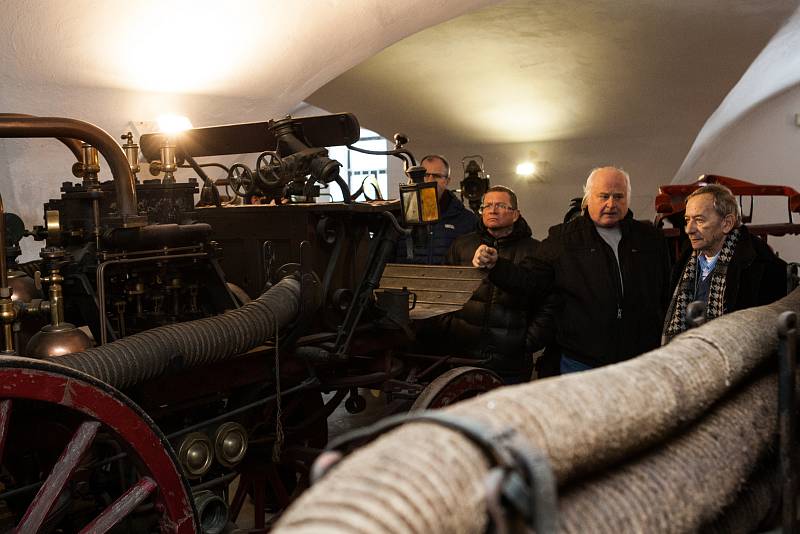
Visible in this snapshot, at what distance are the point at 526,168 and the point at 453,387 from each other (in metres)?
7.25

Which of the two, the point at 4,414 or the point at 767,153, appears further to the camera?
the point at 767,153

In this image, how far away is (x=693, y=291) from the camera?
130 inches

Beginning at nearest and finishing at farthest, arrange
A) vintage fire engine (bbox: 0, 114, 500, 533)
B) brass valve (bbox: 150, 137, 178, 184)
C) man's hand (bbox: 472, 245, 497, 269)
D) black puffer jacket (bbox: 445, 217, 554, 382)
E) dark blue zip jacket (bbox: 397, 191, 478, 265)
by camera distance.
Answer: vintage fire engine (bbox: 0, 114, 500, 533) → brass valve (bbox: 150, 137, 178, 184) → man's hand (bbox: 472, 245, 497, 269) → black puffer jacket (bbox: 445, 217, 554, 382) → dark blue zip jacket (bbox: 397, 191, 478, 265)

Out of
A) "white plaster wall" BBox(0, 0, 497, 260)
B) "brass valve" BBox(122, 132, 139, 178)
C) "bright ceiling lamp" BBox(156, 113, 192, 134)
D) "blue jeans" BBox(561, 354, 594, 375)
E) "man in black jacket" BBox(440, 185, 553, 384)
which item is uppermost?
"white plaster wall" BBox(0, 0, 497, 260)

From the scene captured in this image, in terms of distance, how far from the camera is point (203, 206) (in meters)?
4.73

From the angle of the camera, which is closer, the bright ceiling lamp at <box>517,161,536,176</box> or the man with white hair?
the man with white hair

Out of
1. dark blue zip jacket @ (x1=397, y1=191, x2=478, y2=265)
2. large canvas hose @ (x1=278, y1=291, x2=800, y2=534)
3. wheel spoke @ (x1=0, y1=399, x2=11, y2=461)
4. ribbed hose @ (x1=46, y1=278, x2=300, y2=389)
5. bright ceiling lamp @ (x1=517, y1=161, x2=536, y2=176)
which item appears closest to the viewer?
large canvas hose @ (x1=278, y1=291, x2=800, y2=534)

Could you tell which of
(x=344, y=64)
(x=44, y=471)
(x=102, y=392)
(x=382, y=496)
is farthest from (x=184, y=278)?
(x=344, y=64)

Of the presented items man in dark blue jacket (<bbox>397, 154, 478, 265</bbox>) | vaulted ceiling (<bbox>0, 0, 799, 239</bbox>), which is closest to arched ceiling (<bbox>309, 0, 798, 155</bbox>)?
vaulted ceiling (<bbox>0, 0, 799, 239</bbox>)

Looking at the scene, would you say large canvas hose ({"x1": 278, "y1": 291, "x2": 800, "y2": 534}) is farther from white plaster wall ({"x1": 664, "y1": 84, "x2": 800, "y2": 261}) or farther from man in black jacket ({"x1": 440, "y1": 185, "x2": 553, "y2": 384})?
white plaster wall ({"x1": 664, "y1": 84, "x2": 800, "y2": 261})

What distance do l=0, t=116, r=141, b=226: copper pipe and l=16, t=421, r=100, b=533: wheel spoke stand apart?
113cm

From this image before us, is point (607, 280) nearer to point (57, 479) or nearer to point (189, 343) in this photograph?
point (189, 343)

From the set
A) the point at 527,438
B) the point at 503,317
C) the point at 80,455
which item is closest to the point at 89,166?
the point at 80,455

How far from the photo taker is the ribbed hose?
282 cm
